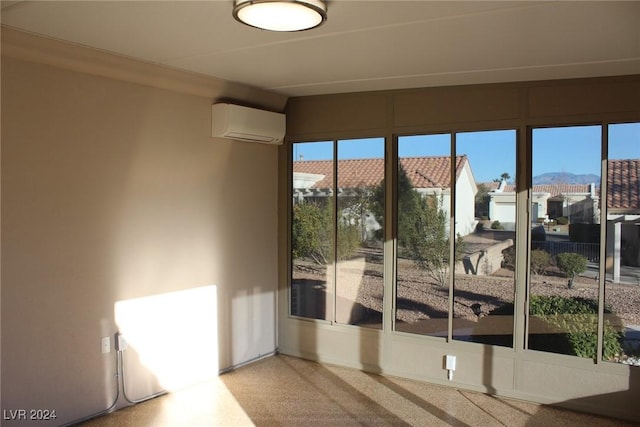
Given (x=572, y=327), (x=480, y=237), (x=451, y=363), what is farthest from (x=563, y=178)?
(x=451, y=363)

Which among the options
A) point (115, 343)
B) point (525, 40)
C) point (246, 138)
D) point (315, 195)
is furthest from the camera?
point (315, 195)

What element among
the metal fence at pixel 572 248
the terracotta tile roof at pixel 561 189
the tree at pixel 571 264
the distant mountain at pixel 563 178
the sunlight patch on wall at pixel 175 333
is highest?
the distant mountain at pixel 563 178

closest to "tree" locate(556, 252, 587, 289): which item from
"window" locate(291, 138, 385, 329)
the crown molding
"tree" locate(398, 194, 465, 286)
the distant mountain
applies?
the distant mountain

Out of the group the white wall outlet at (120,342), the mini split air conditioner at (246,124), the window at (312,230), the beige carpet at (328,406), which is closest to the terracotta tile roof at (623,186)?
the beige carpet at (328,406)

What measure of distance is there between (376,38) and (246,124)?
5.99 feet

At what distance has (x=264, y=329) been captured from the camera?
5.41 metres

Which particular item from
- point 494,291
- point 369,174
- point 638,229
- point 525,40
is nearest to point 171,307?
point 369,174

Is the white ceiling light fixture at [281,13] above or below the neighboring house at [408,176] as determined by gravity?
above

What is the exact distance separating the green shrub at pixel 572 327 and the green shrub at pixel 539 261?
8.2 inches

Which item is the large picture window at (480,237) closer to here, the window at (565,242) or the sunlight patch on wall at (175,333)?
the window at (565,242)

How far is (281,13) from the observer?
271cm

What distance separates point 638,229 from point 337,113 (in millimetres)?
2685

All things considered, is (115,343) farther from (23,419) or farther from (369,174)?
(369,174)

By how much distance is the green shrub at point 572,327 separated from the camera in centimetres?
411
